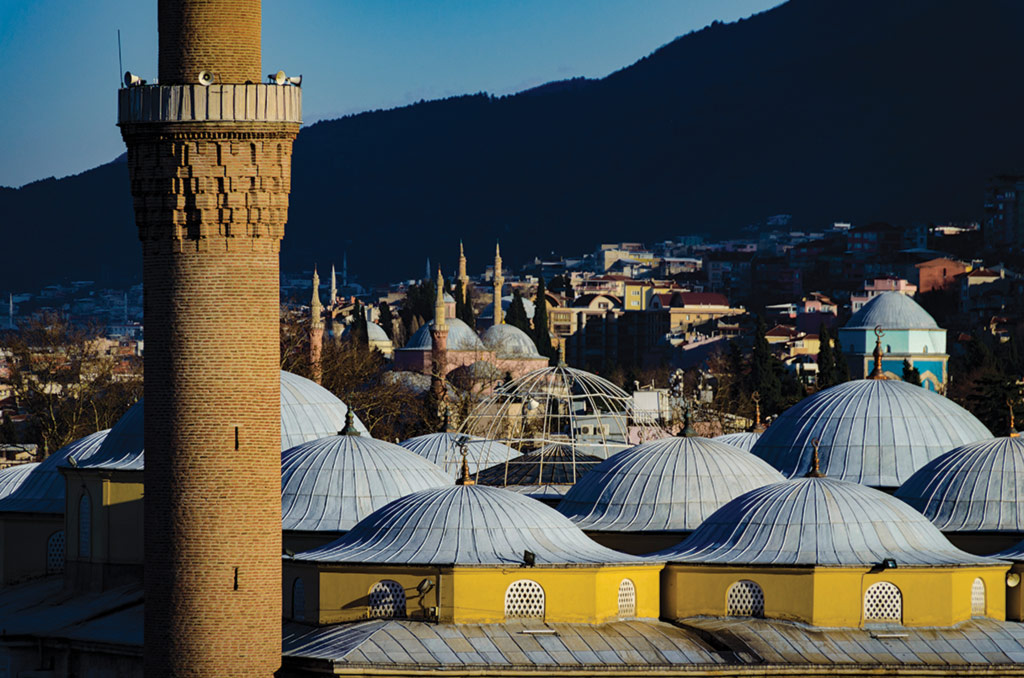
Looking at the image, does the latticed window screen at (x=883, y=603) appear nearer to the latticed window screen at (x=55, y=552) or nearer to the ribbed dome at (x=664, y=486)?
the ribbed dome at (x=664, y=486)

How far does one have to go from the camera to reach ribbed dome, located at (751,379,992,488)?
137ft

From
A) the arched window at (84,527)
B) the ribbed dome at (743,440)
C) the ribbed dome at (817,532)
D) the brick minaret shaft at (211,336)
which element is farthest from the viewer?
the ribbed dome at (743,440)

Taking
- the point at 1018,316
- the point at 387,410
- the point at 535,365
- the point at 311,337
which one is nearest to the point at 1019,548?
the point at 387,410

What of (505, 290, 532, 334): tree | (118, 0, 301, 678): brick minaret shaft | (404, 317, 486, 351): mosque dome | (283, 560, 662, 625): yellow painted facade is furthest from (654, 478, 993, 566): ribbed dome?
(505, 290, 532, 334): tree

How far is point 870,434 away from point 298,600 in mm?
15719

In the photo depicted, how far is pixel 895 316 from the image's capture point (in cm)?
11231

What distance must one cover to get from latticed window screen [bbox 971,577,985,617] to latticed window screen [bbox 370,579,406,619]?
27.2 ft

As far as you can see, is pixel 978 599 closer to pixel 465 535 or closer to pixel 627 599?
pixel 627 599

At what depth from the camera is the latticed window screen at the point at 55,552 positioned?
39.5 metres

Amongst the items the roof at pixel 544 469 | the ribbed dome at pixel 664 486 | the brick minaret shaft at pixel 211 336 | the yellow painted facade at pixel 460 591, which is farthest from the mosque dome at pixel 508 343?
the brick minaret shaft at pixel 211 336

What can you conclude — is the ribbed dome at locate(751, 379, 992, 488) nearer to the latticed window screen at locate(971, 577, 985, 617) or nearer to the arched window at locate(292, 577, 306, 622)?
the latticed window screen at locate(971, 577, 985, 617)

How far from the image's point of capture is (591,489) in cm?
3669

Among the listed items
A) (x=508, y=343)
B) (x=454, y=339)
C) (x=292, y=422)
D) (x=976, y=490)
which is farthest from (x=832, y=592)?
(x=508, y=343)

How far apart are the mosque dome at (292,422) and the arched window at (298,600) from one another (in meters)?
6.68
